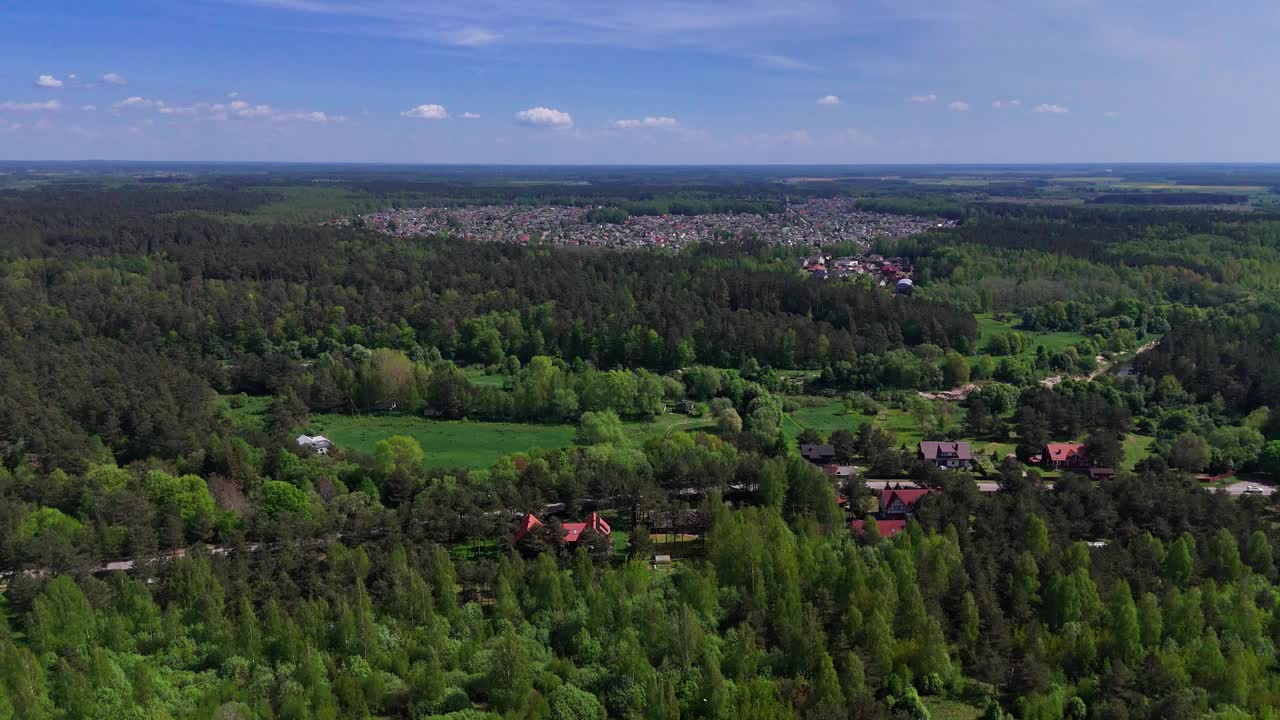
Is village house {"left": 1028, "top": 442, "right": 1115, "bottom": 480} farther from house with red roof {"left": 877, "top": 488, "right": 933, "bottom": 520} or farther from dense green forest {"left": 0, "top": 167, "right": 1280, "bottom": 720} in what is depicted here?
house with red roof {"left": 877, "top": 488, "right": 933, "bottom": 520}

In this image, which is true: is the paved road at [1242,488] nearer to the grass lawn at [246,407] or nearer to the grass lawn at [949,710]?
the grass lawn at [949,710]

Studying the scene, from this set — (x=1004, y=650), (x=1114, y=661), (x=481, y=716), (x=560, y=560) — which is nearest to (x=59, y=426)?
(x=560, y=560)

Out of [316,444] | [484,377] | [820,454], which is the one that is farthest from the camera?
[484,377]

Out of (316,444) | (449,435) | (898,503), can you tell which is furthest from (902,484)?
(316,444)

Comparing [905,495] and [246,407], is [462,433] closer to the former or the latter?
[246,407]

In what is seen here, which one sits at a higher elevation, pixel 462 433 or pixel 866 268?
pixel 866 268

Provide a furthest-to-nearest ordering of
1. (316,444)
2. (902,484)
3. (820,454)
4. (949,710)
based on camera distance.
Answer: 1. (316,444)
2. (820,454)
3. (902,484)
4. (949,710)
